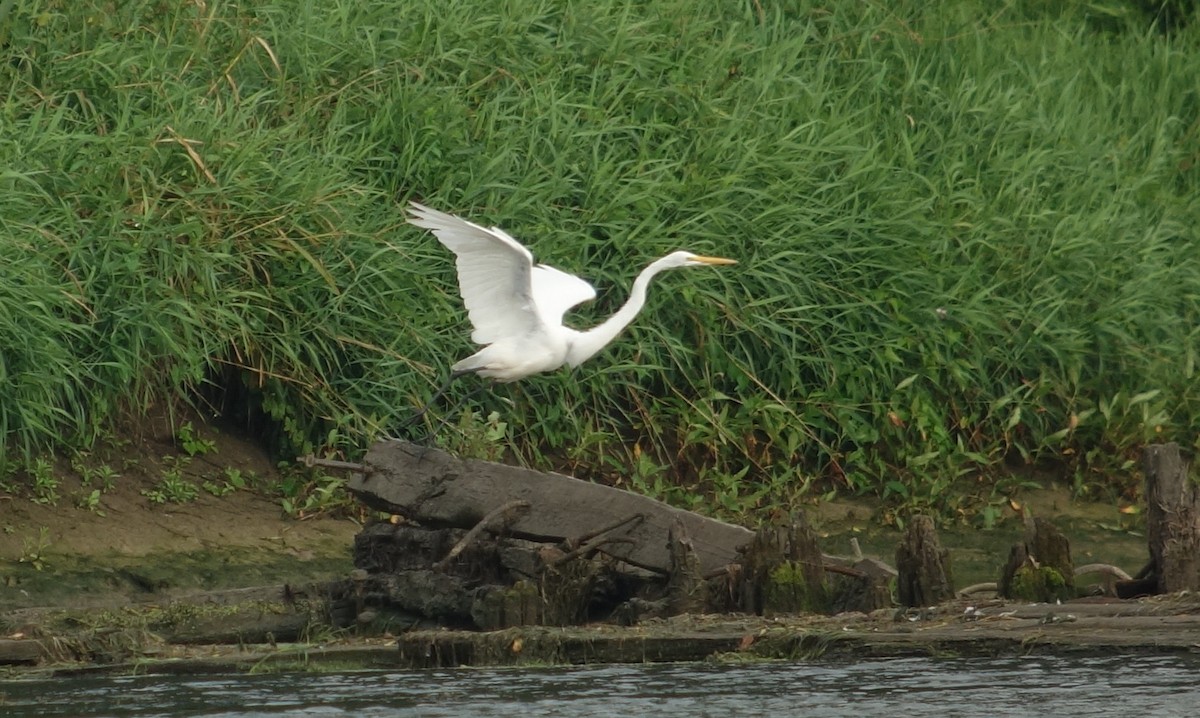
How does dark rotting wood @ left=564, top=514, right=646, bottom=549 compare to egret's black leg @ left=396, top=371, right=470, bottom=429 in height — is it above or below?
below

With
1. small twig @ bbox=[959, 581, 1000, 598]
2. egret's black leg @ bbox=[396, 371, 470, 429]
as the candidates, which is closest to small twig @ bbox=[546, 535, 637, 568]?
small twig @ bbox=[959, 581, 1000, 598]

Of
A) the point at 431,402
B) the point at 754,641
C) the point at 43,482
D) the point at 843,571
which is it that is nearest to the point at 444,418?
the point at 431,402

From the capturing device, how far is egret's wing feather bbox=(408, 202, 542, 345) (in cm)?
716

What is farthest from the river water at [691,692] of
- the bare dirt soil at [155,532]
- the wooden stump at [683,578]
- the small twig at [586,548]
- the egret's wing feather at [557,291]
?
the egret's wing feather at [557,291]

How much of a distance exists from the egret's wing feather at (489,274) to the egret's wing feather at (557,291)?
0.71 feet

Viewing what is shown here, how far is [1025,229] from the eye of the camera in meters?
10.6

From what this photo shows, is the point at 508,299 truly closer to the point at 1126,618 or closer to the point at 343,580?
the point at 343,580

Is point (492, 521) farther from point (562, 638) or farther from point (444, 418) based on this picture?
point (444, 418)

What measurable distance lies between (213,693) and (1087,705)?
2.67 m

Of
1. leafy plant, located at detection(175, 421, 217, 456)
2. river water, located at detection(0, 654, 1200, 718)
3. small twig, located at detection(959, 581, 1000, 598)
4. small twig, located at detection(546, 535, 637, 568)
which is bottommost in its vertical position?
river water, located at detection(0, 654, 1200, 718)

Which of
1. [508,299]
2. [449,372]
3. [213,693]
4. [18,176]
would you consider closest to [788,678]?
[213,693]

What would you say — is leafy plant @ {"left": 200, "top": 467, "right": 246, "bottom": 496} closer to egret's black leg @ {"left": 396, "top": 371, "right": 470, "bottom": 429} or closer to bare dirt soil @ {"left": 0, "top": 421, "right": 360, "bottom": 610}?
bare dirt soil @ {"left": 0, "top": 421, "right": 360, "bottom": 610}

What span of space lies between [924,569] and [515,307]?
7.37 feet

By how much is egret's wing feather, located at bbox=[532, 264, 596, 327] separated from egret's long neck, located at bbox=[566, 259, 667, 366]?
5.6 inches
